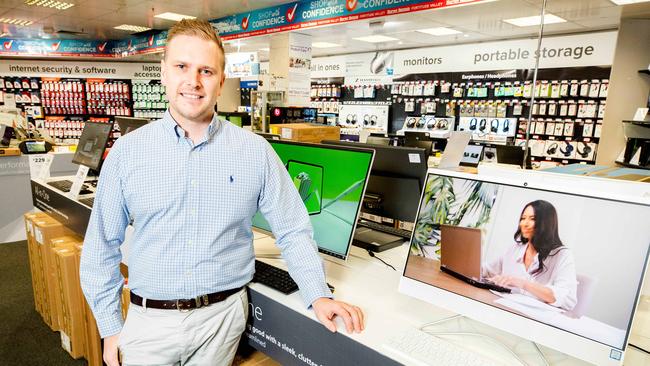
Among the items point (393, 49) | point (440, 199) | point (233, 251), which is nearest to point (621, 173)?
point (440, 199)

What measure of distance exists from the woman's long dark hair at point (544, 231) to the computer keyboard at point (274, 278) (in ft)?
2.60

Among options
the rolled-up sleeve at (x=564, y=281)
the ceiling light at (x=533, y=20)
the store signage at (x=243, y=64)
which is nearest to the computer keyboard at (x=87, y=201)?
the rolled-up sleeve at (x=564, y=281)

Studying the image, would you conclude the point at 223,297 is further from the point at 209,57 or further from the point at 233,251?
the point at 209,57

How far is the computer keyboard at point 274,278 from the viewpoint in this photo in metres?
1.45

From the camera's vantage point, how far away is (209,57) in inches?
52.0

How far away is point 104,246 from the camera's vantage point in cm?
137

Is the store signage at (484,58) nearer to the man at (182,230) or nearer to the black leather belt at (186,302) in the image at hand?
the man at (182,230)

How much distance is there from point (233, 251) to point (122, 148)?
50cm

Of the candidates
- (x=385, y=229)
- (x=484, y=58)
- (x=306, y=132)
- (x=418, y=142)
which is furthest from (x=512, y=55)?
(x=385, y=229)

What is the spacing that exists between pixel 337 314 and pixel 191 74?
0.87 meters

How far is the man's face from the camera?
130 cm

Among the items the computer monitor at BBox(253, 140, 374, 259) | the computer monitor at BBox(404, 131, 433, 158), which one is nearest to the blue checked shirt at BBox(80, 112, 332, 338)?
the computer monitor at BBox(253, 140, 374, 259)

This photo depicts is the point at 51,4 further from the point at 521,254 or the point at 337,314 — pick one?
the point at 521,254

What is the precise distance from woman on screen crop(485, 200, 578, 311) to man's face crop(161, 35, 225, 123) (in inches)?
39.6
